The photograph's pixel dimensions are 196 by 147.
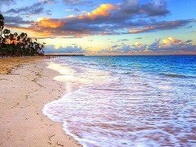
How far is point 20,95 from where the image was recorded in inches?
510

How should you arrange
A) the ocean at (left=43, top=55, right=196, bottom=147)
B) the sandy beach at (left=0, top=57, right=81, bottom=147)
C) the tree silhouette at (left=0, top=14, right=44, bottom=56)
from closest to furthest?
the sandy beach at (left=0, top=57, right=81, bottom=147)
the ocean at (left=43, top=55, right=196, bottom=147)
the tree silhouette at (left=0, top=14, right=44, bottom=56)

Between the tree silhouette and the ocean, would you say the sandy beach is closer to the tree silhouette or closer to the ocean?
the ocean

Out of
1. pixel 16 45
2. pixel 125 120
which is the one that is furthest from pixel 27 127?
pixel 16 45

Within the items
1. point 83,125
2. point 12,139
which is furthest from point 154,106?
point 12,139

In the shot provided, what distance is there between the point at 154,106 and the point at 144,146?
17.3ft

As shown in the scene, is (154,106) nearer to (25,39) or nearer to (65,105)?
(65,105)

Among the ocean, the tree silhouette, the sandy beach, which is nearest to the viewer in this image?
the sandy beach

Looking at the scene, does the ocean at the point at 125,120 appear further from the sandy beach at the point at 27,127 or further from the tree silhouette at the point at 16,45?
the tree silhouette at the point at 16,45

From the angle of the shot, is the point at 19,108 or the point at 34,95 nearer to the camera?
the point at 19,108

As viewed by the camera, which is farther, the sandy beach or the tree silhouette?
the tree silhouette

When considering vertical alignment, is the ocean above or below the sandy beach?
below

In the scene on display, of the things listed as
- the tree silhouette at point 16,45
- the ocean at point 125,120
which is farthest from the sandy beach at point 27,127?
the tree silhouette at point 16,45

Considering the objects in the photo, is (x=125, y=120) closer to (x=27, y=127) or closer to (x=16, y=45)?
(x=27, y=127)

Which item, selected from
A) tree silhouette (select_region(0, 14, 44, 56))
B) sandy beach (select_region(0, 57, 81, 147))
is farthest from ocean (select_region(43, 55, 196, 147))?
tree silhouette (select_region(0, 14, 44, 56))
